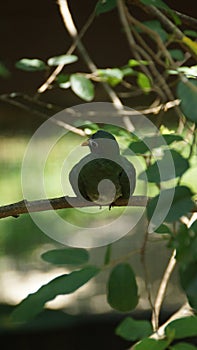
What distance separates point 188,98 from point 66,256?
0.32 meters

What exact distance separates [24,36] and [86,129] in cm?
77

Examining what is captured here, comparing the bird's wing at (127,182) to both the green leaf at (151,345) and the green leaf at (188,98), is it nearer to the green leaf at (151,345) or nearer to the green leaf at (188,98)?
the green leaf at (151,345)

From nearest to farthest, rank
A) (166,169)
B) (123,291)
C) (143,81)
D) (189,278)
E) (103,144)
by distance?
(189,278), (166,169), (123,291), (103,144), (143,81)

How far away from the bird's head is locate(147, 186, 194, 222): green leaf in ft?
1.75

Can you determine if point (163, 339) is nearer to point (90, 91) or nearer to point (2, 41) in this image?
point (90, 91)

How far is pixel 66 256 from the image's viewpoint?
90 centimetres

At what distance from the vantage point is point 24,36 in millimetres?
2252

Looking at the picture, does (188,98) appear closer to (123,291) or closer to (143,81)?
(123,291)

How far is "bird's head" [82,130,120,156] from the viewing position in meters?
1.25

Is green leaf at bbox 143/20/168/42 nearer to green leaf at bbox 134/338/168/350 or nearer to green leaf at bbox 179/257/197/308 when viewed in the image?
green leaf at bbox 134/338/168/350

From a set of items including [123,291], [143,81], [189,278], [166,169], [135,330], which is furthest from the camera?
[143,81]

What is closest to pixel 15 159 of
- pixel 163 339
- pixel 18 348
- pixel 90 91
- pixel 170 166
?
pixel 18 348

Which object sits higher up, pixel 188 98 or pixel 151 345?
pixel 188 98

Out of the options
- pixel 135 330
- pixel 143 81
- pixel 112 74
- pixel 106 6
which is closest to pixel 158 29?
pixel 106 6
